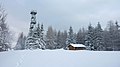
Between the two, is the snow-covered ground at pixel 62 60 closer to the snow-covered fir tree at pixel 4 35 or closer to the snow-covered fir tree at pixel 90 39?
the snow-covered fir tree at pixel 4 35

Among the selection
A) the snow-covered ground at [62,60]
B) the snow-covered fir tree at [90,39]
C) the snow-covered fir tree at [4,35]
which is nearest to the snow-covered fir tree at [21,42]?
the snow-covered fir tree at [90,39]

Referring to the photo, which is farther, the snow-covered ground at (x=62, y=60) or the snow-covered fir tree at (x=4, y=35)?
the snow-covered fir tree at (x=4, y=35)

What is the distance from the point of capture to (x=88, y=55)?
17.2 meters

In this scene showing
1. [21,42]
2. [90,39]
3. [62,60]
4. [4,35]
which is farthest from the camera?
[21,42]

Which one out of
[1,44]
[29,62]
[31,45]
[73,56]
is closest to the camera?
[29,62]

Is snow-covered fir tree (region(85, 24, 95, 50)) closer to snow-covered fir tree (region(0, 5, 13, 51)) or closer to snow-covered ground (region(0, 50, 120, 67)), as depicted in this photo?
snow-covered fir tree (region(0, 5, 13, 51))

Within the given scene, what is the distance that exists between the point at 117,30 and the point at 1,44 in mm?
38773

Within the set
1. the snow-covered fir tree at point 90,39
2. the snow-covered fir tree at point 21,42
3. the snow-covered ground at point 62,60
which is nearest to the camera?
the snow-covered ground at point 62,60

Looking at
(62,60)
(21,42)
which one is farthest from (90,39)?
(21,42)

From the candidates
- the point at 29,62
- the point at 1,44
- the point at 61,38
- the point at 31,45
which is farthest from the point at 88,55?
the point at 61,38

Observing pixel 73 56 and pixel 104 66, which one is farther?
pixel 73 56

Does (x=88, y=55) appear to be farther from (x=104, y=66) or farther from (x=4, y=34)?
(x=4, y=34)

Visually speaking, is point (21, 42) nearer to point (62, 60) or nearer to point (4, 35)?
point (4, 35)

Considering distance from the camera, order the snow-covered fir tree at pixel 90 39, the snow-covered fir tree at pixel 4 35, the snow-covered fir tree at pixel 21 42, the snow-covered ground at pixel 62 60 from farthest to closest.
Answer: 1. the snow-covered fir tree at pixel 21 42
2. the snow-covered fir tree at pixel 90 39
3. the snow-covered fir tree at pixel 4 35
4. the snow-covered ground at pixel 62 60
